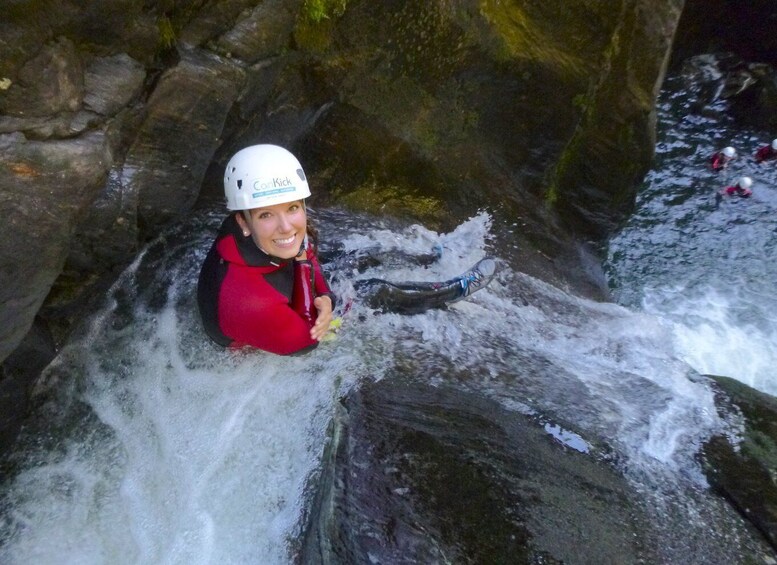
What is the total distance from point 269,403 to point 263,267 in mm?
1008

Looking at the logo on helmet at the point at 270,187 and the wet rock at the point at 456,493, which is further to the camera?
the logo on helmet at the point at 270,187

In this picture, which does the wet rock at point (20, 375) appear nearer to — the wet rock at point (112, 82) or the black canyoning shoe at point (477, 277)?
the wet rock at point (112, 82)

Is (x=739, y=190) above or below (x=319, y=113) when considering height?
below

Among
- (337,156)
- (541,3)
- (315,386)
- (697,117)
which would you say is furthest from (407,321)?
(697,117)

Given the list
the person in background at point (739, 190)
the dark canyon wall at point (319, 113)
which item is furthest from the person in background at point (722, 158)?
the dark canyon wall at point (319, 113)

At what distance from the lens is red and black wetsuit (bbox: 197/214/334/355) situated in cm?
347

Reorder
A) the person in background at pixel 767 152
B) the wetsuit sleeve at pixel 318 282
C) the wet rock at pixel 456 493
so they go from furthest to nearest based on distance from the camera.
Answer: the person in background at pixel 767 152
the wetsuit sleeve at pixel 318 282
the wet rock at pixel 456 493

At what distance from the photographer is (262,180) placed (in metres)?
3.61

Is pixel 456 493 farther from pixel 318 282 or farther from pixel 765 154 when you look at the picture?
pixel 765 154

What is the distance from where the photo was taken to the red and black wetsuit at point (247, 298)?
11.4 ft

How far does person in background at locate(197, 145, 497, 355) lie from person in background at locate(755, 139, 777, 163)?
987 centimetres

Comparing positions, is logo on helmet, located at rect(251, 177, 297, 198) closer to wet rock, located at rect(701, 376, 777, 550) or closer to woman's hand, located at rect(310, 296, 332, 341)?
woman's hand, located at rect(310, 296, 332, 341)

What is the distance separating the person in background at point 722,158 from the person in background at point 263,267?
29.3 feet

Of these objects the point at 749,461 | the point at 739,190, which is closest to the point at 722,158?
the point at 739,190
